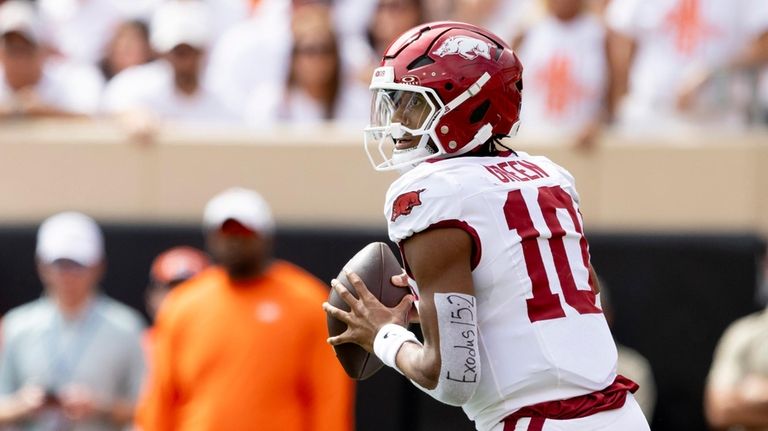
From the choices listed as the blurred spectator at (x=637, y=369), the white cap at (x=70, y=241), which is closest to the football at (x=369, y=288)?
the blurred spectator at (x=637, y=369)

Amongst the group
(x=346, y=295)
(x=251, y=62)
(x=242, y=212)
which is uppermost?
(x=346, y=295)

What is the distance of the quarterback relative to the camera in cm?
322

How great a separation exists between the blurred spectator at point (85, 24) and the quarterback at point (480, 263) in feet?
19.7

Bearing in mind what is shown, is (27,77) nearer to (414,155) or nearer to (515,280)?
(414,155)

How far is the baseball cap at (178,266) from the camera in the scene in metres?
7.10

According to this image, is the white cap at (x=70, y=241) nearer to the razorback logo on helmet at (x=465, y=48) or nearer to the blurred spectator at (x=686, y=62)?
the blurred spectator at (x=686, y=62)

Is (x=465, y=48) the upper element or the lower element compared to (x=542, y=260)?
upper

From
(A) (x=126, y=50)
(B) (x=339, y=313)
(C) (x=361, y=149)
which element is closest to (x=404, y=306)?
(B) (x=339, y=313)

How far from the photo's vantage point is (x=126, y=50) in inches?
349

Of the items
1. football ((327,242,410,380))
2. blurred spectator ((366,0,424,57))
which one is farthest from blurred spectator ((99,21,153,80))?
football ((327,242,410,380))

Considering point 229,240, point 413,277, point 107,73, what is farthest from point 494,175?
point 107,73

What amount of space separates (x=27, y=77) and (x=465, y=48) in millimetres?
5278

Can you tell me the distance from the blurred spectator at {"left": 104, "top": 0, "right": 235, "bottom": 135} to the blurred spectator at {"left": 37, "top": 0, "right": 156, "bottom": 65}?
977 millimetres

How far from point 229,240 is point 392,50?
127 inches
